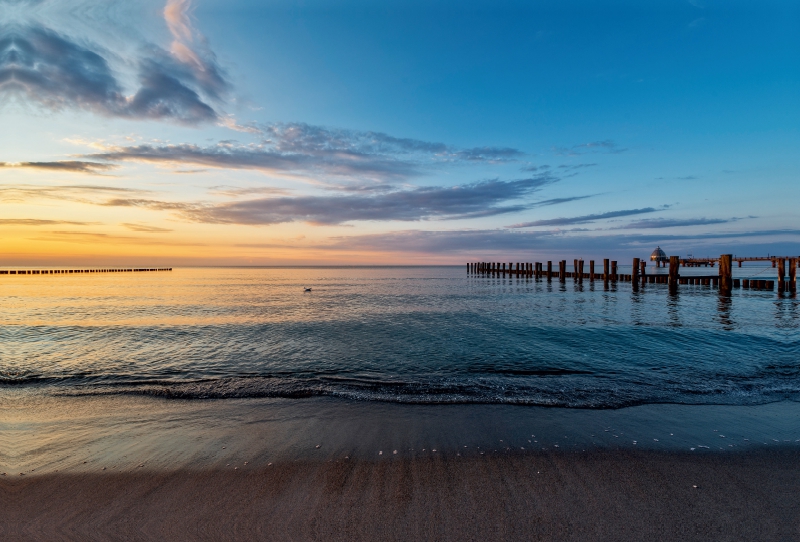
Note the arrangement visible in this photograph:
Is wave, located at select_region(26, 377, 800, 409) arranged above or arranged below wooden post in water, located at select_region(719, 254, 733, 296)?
below

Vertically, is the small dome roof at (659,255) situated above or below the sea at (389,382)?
above

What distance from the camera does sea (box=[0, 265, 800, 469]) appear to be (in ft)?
19.0

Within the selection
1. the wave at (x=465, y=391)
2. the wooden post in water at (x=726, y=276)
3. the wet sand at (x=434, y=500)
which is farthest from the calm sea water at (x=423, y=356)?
the wooden post in water at (x=726, y=276)

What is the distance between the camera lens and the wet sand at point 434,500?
347 cm

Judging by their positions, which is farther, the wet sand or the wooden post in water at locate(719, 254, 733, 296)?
the wooden post in water at locate(719, 254, 733, 296)

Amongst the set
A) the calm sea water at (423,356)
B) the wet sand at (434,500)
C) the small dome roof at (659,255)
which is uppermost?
the small dome roof at (659,255)

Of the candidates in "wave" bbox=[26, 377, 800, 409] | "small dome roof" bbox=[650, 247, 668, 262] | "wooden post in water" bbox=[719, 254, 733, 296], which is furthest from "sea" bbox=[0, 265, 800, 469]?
"small dome roof" bbox=[650, 247, 668, 262]

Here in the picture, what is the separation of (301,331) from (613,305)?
20.2 m

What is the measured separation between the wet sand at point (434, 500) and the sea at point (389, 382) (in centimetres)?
56

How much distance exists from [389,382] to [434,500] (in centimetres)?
506

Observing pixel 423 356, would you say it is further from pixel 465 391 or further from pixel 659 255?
pixel 659 255

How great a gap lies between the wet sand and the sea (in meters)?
0.56

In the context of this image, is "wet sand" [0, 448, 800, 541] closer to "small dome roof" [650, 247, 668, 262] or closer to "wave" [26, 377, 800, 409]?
"wave" [26, 377, 800, 409]

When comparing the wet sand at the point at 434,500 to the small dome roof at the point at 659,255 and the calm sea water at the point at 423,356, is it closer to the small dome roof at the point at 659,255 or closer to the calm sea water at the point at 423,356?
the calm sea water at the point at 423,356
